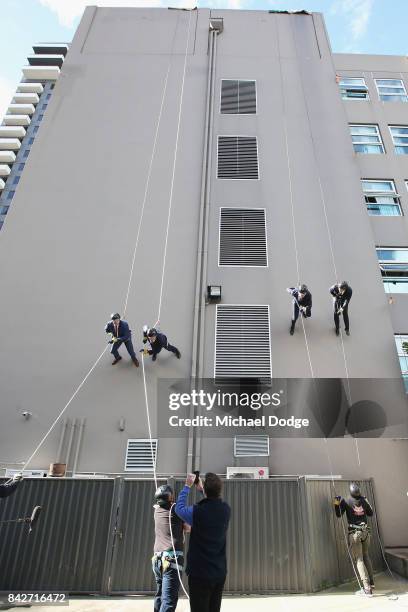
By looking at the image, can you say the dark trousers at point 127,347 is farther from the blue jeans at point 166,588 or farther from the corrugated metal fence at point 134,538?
the blue jeans at point 166,588

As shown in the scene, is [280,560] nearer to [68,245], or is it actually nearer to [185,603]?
[185,603]

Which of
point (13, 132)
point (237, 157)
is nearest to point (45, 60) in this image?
point (13, 132)

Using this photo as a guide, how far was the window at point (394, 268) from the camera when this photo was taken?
9.75 meters

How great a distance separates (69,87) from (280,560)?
1344 centimetres

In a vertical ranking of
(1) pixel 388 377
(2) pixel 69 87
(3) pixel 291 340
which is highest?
(2) pixel 69 87

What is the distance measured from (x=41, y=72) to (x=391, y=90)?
115 ft

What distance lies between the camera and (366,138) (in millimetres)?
12336

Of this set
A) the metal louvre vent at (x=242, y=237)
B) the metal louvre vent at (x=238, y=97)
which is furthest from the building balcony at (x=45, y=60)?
the metal louvre vent at (x=242, y=237)

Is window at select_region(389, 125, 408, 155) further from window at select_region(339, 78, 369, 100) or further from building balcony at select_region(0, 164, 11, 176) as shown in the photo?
building balcony at select_region(0, 164, 11, 176)

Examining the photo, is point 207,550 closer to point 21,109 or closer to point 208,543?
point 208,543

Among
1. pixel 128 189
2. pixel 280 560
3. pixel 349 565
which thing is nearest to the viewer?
pixel 280 560

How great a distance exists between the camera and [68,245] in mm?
9672

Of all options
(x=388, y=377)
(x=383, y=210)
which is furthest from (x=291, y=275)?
(x=383, y=210)

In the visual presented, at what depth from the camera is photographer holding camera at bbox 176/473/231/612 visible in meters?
2.85
